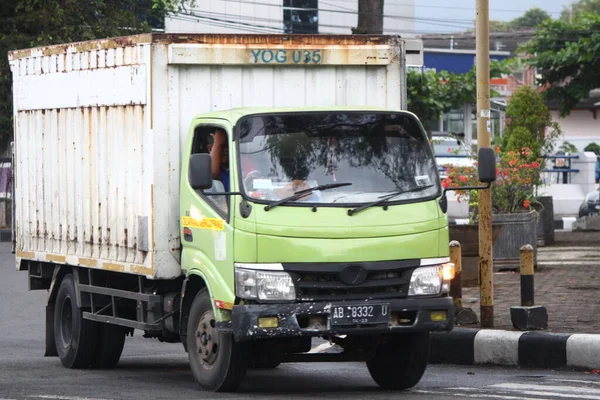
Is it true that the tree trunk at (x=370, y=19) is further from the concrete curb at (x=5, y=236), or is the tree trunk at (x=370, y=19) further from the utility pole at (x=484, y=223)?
the concrete curb at (x=5, y=236)

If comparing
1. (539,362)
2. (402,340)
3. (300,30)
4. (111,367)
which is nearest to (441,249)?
(402,340)

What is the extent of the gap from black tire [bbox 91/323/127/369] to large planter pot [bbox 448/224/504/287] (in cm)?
520

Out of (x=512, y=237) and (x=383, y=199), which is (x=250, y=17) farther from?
(x=383, y=199)

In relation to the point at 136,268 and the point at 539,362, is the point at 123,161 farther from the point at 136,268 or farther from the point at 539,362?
the point at 539,362

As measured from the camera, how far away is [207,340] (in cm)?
942

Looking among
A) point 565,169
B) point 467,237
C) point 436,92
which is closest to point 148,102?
point 467,237

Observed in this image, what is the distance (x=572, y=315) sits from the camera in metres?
12.8

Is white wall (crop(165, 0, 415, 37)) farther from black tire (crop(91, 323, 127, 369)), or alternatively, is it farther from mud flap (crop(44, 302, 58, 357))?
black tire (crop(91, 323, 127, 369))

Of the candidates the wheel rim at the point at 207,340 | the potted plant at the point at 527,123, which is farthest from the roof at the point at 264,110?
the potted plant at the point at 527,123

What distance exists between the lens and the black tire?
11656 millimetres

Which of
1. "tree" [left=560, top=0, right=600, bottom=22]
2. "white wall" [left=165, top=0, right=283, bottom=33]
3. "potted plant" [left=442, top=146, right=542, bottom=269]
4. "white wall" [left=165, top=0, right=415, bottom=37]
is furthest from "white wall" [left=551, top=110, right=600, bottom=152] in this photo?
"tree" [left=560, top=0, right=600, bottom=22]

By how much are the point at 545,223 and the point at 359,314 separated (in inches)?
A: 554

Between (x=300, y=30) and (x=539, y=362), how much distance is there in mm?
58303

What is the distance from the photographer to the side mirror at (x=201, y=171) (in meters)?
8.95
